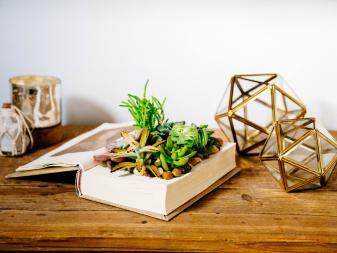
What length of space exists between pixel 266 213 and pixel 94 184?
0.96 feet

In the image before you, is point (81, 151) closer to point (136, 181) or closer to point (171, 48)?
point (136, 181)

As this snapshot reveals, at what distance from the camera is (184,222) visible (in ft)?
2.21

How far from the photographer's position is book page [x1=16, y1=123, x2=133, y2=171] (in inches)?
31.1

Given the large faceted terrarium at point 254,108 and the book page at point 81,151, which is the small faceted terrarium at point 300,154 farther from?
the book page at point 81,151

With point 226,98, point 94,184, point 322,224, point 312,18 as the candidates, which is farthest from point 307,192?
point 312,18

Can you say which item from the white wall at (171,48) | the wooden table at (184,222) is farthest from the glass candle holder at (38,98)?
the wooden table at (184,222)

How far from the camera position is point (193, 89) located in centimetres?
114

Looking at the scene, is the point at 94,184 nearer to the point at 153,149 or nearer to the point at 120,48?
the point at 153,149

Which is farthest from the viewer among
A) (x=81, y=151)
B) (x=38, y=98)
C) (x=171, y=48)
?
(x=171, y=48)

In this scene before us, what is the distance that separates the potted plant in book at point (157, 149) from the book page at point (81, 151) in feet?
0.12

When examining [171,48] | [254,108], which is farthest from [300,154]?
[171,48]

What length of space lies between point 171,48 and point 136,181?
19.8 inches

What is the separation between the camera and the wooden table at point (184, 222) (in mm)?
630

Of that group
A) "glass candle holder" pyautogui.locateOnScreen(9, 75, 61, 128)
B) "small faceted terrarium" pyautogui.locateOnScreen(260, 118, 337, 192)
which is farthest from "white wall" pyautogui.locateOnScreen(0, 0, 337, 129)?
"small faceted terrarium" pyautogui.locateOnScreen(260, 118, 337, 192)
